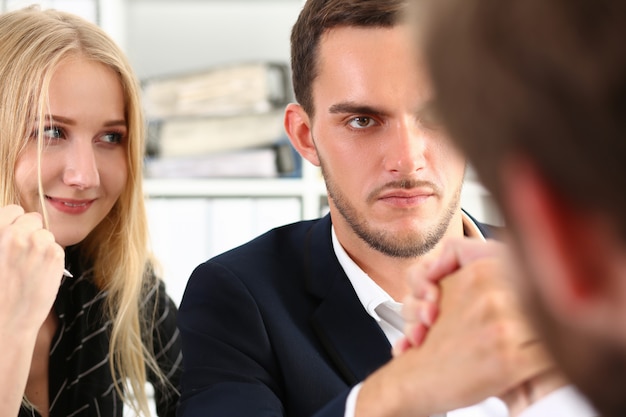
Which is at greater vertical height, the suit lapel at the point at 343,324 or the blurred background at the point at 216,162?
the blurred background at the point at 216,162

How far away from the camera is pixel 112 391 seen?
1.54 metres

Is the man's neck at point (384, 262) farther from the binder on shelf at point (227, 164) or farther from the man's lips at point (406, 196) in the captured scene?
the binder on shelf at point (227, 164)

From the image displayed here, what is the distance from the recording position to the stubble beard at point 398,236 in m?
1.31

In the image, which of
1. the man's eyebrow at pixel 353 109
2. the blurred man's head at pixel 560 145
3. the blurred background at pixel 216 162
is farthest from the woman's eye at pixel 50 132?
the blurred man's head at pixel 560 145

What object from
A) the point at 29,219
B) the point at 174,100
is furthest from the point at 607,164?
the point at 174,100

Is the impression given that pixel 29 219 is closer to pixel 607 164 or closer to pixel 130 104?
pixel 130 104

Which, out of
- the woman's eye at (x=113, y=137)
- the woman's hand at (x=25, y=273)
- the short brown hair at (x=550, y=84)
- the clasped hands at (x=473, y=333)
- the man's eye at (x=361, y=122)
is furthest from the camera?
the woman's eye at (x=113, y=137)

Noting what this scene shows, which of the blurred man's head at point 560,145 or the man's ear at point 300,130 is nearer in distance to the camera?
the blurred man's head at point 560,145

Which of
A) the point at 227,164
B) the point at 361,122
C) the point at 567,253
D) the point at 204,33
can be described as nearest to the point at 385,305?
the point at 361,122

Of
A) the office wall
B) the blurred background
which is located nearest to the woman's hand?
the blurred background

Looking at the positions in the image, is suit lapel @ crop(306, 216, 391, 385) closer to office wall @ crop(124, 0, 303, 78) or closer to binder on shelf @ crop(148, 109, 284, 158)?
binder on shelf @ crop(148, 109, 284, 158)

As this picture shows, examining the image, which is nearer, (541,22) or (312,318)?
(541,22)

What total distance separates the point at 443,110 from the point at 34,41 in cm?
123

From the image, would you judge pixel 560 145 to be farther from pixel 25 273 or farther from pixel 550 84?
pixel 25 273
